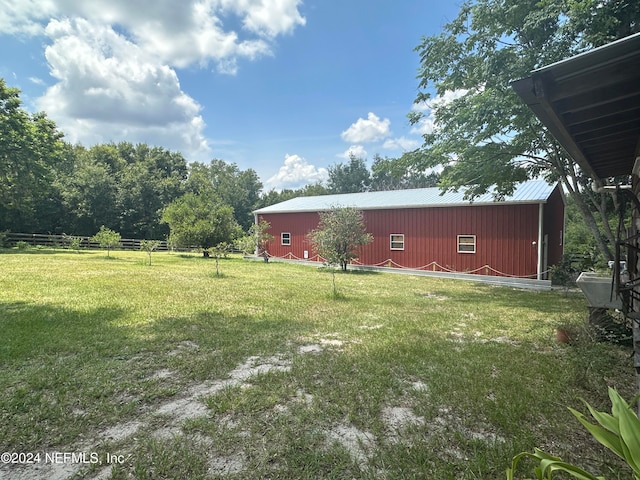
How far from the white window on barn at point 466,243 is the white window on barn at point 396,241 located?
8.09 ft

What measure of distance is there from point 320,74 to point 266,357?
13.4 m

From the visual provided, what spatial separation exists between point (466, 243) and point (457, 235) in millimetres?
453

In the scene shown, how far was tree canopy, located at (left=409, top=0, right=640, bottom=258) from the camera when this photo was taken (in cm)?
599

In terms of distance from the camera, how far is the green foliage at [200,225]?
2005cm

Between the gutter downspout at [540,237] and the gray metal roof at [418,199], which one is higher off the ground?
the gray metal roof at [418,199]

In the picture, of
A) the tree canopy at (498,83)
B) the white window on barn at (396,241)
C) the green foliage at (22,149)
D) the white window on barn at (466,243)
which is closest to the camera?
the tree canopy at (498,83)

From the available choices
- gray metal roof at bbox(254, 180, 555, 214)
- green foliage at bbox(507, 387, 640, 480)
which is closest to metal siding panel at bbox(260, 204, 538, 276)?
gray metal roof at bbox(254, 180, 555, 214)

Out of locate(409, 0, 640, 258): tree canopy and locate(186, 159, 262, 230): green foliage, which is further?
locate(186, 159, 262, 230): green foliage

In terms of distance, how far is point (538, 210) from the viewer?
11312mm

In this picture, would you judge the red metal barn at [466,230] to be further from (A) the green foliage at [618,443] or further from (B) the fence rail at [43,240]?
(B) the fence rail at [43,240]

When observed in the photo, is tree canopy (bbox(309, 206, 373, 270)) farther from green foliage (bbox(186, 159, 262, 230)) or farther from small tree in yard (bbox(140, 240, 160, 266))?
green foliage (bbox(186, 159, 262, 230))

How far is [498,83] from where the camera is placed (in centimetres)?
707

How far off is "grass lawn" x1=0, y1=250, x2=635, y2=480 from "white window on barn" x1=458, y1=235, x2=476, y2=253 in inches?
255

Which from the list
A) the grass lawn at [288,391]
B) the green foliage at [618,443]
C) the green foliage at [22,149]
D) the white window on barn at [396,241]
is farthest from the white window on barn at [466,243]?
the green foliage at [22,149]
